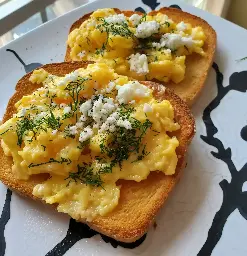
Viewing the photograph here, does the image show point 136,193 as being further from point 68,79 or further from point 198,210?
point 68,79

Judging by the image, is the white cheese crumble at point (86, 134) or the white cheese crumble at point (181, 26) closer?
the white cheese crumble at point (86, 134)

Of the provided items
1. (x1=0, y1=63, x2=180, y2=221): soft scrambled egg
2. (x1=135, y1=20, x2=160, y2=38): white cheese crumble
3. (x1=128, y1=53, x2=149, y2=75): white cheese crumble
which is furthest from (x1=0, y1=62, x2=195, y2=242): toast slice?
(x1=135, y1=20, x2=160, y2=38): white cheese crumble

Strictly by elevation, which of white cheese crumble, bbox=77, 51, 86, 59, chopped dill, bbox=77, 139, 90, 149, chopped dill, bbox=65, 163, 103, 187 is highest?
white cheese crumble, bbox=77, 51, 86, 59

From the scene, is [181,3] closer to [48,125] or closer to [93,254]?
[48,125]

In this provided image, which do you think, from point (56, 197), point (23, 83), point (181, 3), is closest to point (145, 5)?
point (181, 3)

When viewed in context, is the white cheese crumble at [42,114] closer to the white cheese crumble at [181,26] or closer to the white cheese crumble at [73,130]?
the white cheese crumble at [73,130]

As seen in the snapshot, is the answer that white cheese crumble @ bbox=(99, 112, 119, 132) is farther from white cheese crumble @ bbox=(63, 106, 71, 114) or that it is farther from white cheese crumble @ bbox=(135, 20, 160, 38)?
white cheese crumble @ bbox=(135, 20, 160, 38)

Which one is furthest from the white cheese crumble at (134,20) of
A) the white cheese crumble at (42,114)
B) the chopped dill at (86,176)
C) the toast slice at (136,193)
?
the chopped dill at (86,176)

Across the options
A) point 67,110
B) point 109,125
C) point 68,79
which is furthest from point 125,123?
point 68,79
